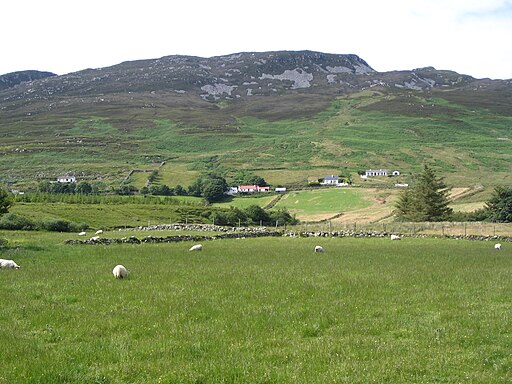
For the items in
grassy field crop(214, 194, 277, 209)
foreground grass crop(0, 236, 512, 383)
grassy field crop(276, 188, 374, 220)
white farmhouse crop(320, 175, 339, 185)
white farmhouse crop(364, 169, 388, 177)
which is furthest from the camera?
white farmhouse crop(364, 169, 388, 177)

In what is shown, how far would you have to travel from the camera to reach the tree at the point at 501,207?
253ft

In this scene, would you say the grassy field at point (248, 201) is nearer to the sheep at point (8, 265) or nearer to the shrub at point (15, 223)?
the shrub at point (15, 223)

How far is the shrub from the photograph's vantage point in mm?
60531

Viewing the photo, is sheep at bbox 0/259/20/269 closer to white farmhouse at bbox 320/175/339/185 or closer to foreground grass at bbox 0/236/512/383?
foreground grass at bbox 0/236/512/383

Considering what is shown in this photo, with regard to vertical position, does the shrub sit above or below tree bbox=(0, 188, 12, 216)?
below

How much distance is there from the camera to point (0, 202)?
3681 cm

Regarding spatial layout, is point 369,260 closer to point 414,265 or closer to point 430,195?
point 414,265

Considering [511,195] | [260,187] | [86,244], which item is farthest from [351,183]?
[86,244]

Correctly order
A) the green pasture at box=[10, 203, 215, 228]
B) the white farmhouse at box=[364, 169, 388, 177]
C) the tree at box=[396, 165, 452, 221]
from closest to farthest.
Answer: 1. the green pasture at box=[10, 203, 215, 228]
2. the tree at box=[396, 165, 452, 221]
3. the white farmhouse at box=[364, 169, 388, 177]

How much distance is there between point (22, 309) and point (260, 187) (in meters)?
155

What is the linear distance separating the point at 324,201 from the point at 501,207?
6317 centimetres

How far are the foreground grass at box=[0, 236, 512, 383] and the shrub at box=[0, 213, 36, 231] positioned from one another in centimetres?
3942

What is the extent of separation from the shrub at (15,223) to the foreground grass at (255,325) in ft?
129

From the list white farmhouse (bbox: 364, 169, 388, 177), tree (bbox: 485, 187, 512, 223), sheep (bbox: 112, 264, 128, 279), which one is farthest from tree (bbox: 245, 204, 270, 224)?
white farmhouse (bbox: 364, 169, 388, 177)
